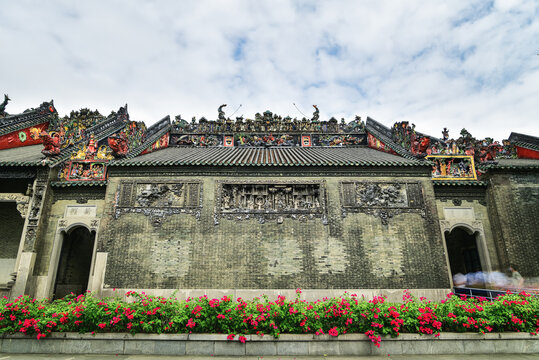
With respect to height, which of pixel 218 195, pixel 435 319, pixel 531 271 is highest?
pixel 218 195

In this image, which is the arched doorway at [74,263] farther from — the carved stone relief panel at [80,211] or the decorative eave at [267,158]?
the decorative eave at [267,158]

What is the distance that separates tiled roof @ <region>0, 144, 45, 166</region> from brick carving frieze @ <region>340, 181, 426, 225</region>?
12.3 meters

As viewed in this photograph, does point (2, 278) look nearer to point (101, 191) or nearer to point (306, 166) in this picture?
point (101, 191)

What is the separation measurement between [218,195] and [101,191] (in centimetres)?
514

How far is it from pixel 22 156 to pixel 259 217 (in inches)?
452

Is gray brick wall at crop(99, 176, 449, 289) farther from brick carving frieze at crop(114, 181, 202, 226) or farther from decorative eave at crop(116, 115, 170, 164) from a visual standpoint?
decorative eave at crop(116, 115, 170, 164)

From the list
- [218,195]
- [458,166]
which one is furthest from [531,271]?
[218,195]

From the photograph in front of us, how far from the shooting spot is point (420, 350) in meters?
5.84

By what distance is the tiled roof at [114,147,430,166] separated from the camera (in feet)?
39.1

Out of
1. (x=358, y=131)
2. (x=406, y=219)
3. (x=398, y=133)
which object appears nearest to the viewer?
(x=406, y=219)

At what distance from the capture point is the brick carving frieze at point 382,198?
37.6ft

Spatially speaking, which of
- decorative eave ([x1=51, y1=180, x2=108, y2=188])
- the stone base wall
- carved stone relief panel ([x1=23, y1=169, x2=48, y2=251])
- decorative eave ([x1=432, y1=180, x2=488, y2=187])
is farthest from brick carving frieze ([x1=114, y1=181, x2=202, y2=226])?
decorative eave ([x1=432, y1=180, x2=488, y2=187])

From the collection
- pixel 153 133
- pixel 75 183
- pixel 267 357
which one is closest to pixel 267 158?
pixel 153 133

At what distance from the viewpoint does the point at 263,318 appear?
233 inches
